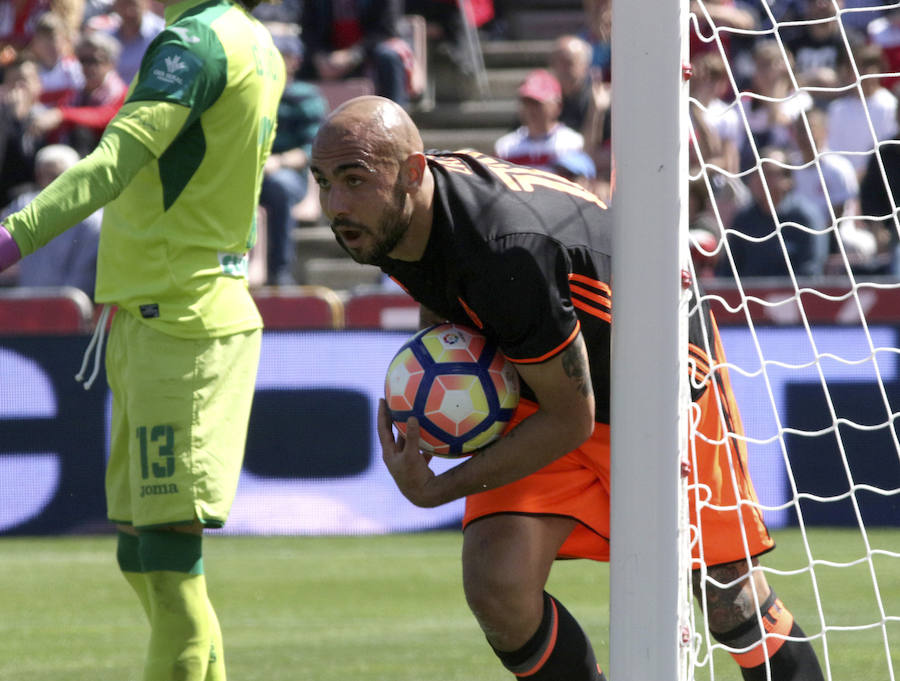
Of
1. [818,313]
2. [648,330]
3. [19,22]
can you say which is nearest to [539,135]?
[818,313]

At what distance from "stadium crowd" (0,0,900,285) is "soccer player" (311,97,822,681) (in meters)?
5.04

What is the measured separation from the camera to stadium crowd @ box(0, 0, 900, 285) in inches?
362

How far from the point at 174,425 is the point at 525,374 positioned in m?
1.04

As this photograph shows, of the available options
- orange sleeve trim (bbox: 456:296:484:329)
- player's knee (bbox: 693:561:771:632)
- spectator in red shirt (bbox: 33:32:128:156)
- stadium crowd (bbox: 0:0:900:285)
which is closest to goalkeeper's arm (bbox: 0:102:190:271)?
orange sleeve trim (bbox: 456:296:484:329)

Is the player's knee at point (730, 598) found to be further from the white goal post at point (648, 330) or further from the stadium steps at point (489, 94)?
the stadium steps at point (489, 94)

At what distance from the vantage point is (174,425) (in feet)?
12.0

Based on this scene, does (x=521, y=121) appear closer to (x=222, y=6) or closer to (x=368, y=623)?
(x=368, y=623)

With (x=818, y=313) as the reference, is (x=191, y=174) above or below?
below

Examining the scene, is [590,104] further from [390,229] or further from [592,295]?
[390,229]

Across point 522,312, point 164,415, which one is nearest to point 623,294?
point 522,312

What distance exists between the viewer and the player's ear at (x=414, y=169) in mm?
3154

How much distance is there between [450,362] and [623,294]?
0.73 m

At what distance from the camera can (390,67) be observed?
12.1 m

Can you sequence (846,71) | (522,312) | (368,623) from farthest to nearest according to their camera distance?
(846,71) → (368,623) → (522,312)
